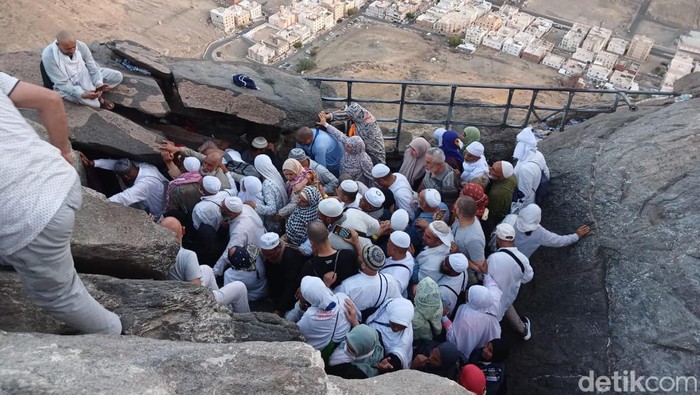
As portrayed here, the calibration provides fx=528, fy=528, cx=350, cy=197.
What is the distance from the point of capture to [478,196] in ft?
21.9

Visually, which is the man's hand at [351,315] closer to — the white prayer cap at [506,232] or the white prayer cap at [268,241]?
the white prayer cap at [268,241]

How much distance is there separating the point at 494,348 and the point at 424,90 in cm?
2697

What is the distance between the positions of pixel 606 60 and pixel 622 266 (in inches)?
2076

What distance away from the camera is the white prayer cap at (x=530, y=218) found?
638cm

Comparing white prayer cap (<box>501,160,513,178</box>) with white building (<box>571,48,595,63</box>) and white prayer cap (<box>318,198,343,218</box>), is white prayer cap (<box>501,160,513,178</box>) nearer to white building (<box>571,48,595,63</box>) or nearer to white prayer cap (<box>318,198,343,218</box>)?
white prayer cap (<box>318,198,343,218</box>)

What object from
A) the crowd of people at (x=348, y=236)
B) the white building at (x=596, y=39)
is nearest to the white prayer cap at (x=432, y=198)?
the crowd of people at (x=348, y=236)

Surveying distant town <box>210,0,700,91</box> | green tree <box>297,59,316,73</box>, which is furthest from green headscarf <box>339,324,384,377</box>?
distant town <box>210,0,700,91</box>

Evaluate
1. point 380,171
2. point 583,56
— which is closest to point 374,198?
point 380,171

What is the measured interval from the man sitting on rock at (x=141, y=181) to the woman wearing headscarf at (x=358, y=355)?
3091 millimetres

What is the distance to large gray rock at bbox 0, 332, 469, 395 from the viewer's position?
3.02 m

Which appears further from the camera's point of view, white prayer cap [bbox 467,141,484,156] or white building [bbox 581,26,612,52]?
white building [bbox 581,26,612,52]

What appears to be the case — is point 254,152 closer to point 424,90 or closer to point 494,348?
point 494,348

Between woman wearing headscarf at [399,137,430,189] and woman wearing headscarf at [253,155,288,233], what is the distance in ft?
6.20

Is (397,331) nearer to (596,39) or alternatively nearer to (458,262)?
(458,262)
